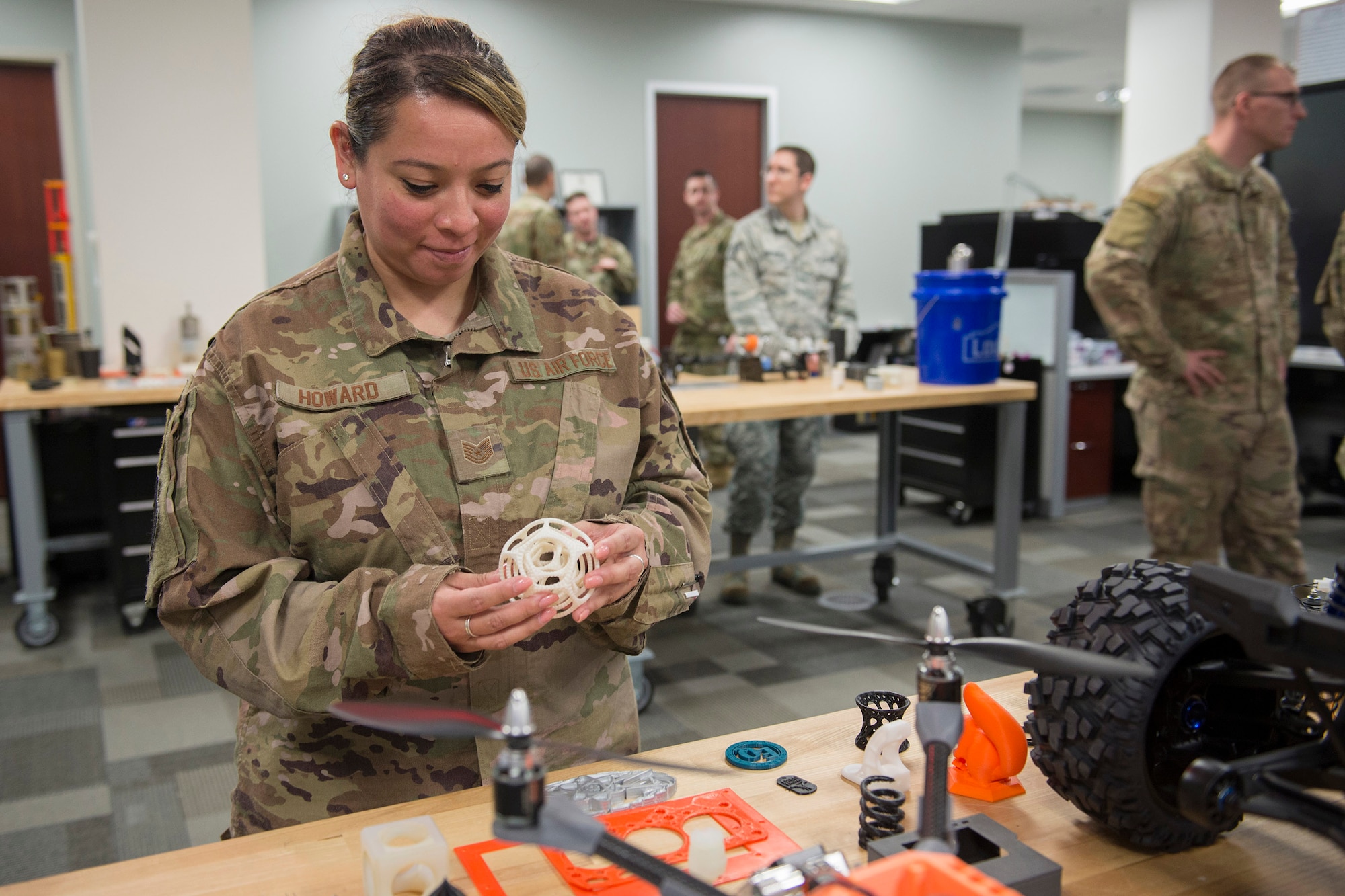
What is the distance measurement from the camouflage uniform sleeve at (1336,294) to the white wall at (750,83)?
4959 mm


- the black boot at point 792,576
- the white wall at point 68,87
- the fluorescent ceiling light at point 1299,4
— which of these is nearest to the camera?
the black boot at point 792,576

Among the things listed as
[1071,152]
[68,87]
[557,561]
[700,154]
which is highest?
[1071,152]

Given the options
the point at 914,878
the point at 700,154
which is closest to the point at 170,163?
the point at 914,878

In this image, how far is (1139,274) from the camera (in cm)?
302

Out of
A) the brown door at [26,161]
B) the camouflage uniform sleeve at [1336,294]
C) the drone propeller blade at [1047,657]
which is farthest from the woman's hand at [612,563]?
the brown door at [26,161]

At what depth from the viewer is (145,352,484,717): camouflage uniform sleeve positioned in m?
1.01

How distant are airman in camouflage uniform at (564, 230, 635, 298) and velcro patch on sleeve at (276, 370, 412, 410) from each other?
5.57 m

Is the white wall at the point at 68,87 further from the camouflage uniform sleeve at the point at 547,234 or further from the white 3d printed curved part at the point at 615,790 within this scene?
the white 3d printed curved part at the point at 615,790

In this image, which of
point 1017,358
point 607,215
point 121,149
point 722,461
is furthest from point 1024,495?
point 121,149

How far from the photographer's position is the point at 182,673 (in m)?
3.34

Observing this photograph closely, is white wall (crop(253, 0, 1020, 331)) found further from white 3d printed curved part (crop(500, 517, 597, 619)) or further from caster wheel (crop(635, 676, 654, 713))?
white 3d printed curved part (crop(500, 517, 597, 619))

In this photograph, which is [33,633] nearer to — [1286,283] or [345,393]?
[345,393]

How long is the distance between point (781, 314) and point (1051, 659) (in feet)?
12.6

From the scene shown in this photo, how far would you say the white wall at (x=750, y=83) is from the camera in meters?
6.58
